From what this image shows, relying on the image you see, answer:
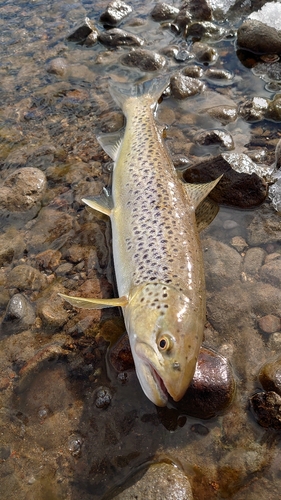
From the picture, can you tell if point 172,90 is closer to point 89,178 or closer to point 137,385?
point 89,178

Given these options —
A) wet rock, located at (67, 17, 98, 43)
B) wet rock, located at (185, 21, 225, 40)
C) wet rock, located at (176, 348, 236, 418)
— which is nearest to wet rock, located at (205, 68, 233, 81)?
wet rock, located at (185, 21, 225, 40)

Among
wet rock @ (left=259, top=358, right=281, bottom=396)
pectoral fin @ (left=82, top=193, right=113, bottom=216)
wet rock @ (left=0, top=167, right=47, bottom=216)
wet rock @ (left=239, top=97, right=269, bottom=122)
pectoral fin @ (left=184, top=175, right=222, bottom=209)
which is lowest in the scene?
wet rock @ (left=259, top=358, right=281, bottom=396)

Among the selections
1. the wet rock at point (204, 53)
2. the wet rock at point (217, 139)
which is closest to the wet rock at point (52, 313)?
the wet rock at point (217, 139)

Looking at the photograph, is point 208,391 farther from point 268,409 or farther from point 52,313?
point 52,313

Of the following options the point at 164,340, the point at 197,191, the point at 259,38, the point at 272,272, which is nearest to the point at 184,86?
the point at 259,38

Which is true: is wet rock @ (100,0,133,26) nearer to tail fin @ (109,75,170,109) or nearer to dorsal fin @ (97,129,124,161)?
tail fin @ (109,75,170,109)


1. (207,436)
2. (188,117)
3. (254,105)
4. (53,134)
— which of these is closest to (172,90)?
(188,117)

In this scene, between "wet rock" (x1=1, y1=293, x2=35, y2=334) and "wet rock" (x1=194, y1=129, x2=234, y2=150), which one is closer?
"wet rock" (x1=1, y1=293, x2=35, y2=334)
